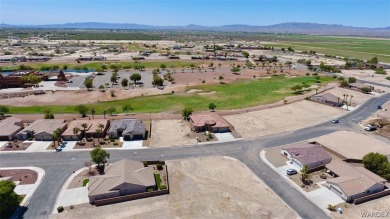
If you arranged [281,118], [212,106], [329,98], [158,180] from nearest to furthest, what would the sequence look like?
[158,180]
[281,118]
[212,106]
[329,98]

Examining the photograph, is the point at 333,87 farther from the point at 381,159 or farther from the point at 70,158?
the point at 70,158

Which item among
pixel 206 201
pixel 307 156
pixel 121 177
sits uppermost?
pixel 307 156

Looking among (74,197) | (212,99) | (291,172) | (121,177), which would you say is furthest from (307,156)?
(212,99)

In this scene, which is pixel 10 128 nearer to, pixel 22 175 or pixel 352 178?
pixel 22 175

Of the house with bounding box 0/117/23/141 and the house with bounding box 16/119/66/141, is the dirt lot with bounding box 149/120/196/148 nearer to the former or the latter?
the house with bounding box 16/119/66/141

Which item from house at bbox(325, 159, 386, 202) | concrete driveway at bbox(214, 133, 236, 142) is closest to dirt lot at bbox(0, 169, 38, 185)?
concrete driveway at bbox(214, 133, 236, 142)

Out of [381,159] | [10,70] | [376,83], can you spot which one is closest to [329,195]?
[381,159]

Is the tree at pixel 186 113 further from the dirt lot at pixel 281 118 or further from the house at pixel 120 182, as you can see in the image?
the house at pixel 120 182
